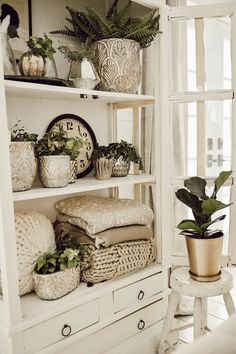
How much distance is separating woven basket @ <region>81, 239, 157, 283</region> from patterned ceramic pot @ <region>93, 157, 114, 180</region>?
0.35m

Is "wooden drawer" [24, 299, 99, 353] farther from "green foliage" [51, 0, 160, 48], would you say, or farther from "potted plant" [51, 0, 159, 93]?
"green foliage" [51, 0, 160, 48]

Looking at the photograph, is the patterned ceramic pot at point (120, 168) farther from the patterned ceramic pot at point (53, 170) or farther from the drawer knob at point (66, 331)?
the drawer knob at point (66, 331)

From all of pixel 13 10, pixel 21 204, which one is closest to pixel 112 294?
pixel 21 204

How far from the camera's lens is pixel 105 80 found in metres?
1.72

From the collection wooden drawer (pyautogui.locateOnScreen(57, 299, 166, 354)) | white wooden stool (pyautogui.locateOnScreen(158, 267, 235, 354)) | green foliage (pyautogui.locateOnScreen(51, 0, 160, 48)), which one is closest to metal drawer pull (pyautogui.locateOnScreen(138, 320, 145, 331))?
wooden drawer (pyautogui.locateOnScreen(57, 299, 166, 354))

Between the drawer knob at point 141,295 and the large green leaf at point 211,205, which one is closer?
the large green leaf at point 211,205

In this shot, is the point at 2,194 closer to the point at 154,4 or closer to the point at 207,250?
the point at 207,250

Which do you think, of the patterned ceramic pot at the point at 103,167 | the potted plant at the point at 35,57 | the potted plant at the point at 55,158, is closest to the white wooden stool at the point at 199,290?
the patterned ceramic pot at the point at 103,167

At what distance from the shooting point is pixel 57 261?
154cm

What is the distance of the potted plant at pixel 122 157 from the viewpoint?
1.81 m

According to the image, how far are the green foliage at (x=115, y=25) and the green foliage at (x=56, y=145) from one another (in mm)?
530

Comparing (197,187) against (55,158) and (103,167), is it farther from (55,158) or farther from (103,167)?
(55,158)

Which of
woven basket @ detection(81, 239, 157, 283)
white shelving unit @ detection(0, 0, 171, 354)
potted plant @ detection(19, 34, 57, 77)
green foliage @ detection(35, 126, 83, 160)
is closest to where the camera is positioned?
white shelving unit @ detection(0, 0, 171, 354)

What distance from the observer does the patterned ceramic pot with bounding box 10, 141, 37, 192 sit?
1376mm
